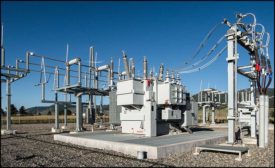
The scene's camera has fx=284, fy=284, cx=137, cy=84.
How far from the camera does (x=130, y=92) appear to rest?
48.2ft

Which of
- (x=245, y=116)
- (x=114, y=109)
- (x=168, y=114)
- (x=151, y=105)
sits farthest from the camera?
(x=245, y=116)

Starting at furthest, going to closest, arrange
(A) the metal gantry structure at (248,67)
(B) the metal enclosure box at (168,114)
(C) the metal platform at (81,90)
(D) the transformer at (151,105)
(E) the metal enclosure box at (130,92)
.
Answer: (C) the metal platform at (81,90)
(B) the metal enclosure box at (168,114)
(E) the metal enclosure box at (130,92)
(D) the transformer at (151,105)
(A) the metal gantry structure at (248,67)

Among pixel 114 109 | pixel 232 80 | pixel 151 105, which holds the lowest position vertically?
pixel 114 109

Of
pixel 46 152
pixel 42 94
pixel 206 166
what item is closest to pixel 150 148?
pixel 206 166

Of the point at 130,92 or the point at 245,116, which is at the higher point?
the point at 130,92

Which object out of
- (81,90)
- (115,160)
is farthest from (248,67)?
(81,90)

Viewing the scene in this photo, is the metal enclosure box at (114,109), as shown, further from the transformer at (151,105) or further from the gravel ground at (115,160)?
the gravel ground at (115,160)

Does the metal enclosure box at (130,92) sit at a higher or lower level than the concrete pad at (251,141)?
higher

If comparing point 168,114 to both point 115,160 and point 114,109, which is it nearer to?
point 114,109

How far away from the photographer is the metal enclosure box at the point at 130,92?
48.0 feet

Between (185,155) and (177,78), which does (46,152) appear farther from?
(177,78)

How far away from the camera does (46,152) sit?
10961 mm

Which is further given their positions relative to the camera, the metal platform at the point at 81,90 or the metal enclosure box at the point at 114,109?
the metal platform at the point at 81,90

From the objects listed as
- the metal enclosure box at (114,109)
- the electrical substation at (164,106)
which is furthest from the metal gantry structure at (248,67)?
the metal enclosure box at (114,109)
